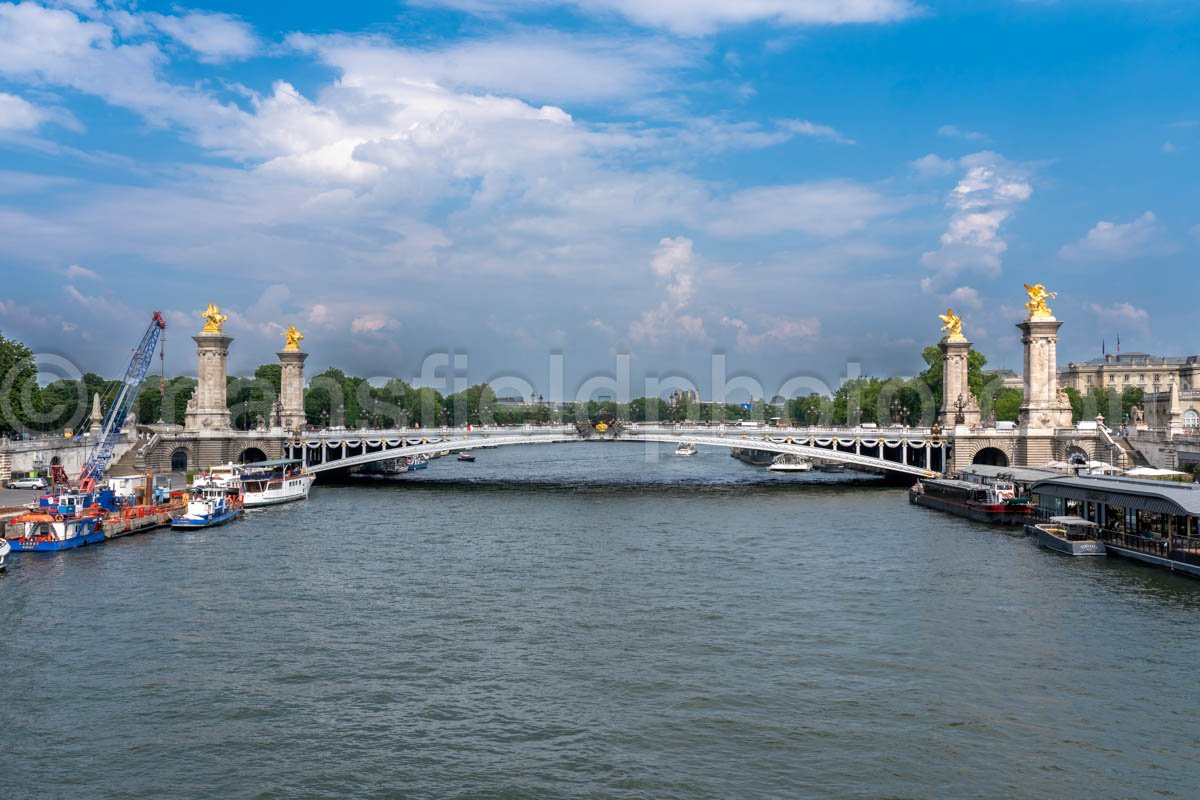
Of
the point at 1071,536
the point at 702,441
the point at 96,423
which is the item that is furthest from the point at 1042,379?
the point at 96,423

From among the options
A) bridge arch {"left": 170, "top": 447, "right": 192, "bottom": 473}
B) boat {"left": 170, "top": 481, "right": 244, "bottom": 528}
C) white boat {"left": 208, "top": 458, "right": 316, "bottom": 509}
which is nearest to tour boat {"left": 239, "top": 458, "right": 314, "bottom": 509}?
white boat {"left": 208, "top": 458, "right": 316, "bottom": 509}

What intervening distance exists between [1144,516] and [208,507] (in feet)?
141

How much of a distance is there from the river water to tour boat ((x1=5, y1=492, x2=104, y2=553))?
1.16 metres

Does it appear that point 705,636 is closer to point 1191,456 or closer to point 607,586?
point 607,586

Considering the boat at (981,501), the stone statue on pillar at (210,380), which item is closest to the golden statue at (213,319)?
the stone statue on pillar at (210,380)

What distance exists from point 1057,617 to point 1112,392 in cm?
11703

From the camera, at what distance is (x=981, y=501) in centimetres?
5600

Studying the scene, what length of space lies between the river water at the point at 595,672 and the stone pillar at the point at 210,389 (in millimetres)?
→ 34585

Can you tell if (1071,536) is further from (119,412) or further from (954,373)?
(119,412)

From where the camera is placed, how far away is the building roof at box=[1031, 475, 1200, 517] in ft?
123

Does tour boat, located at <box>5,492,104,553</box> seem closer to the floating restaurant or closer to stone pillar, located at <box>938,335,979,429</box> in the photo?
the floating restaurant

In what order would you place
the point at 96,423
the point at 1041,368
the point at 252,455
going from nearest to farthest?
1. the point at 1041,368
2. the point at 96,423
3. the point at 252,455

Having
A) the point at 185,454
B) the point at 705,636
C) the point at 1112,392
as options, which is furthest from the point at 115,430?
the point at 1112,392

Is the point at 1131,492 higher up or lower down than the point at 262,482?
higher up
